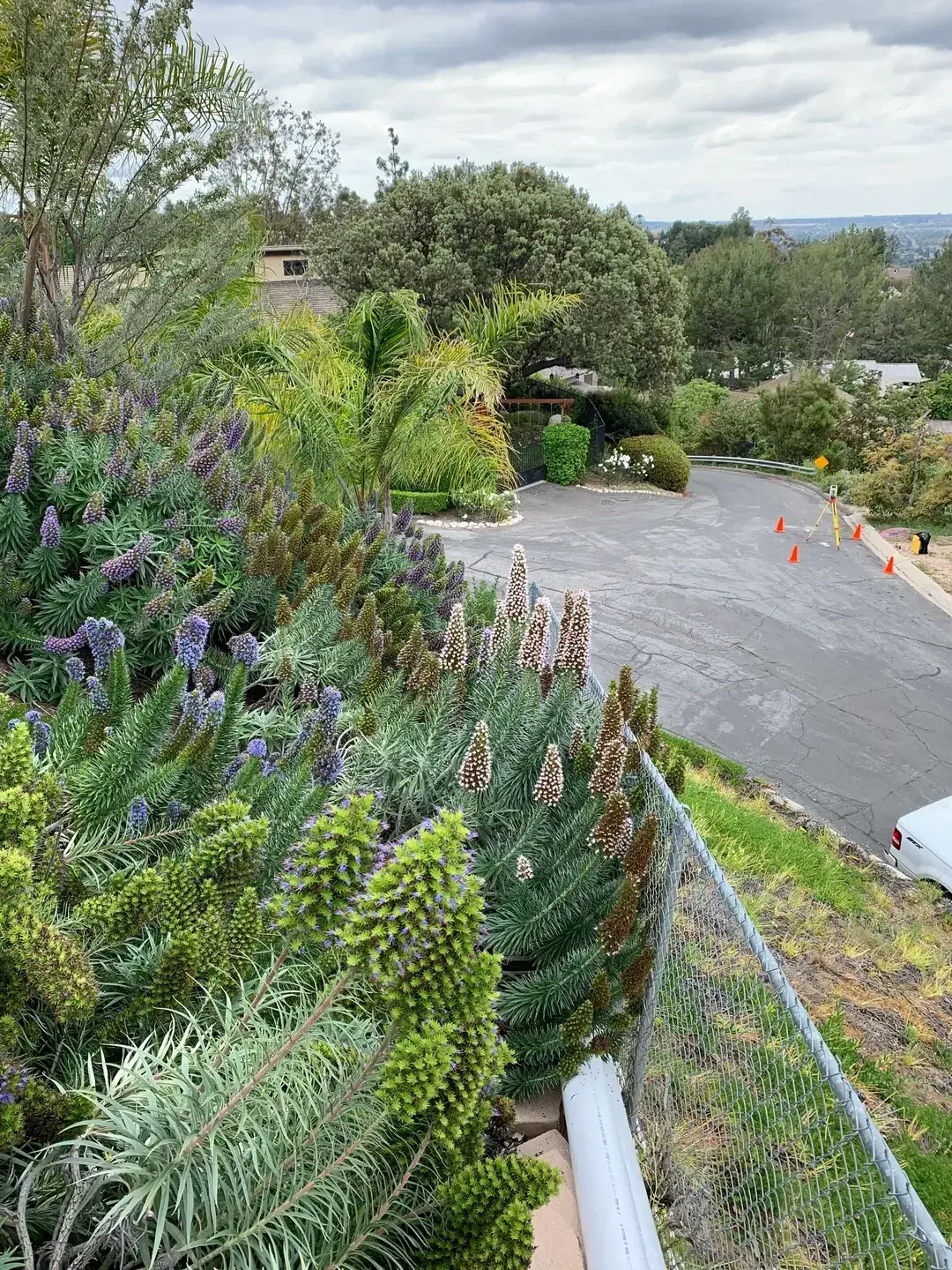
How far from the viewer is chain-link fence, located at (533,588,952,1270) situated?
8.01 feet

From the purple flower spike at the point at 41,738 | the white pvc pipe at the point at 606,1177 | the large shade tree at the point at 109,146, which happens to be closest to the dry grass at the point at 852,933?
the white pvc pipe at the point at 606,1177

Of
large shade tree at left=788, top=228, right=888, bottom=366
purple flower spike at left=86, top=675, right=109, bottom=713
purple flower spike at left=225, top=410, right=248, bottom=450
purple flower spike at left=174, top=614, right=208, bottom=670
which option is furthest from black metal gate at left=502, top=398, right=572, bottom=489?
large shade tree at left=788, top=228, right=888, bottom=366

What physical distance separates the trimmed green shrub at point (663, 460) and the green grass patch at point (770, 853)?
20.3 metres

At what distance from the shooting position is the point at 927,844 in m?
7.41

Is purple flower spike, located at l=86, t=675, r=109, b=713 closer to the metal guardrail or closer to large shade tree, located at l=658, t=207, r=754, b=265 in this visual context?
the metal guardrail

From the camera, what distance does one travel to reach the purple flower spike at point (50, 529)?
151 inches

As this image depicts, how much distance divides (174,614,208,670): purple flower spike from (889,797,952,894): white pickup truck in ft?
21.9

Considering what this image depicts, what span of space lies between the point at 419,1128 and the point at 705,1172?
1637 millimetres

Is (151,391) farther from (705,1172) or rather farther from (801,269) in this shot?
(801,269)

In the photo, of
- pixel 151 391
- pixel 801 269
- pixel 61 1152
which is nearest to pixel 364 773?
pixel 61 1152

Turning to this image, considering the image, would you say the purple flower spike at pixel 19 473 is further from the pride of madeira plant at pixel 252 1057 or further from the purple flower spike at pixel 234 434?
the pride of madeira plant at pixel 252 1057

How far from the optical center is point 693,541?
61.8 ft

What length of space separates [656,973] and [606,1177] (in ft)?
2.32

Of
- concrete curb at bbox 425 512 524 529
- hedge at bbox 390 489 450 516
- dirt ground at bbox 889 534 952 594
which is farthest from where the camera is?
hedge at bbox 390 489 450 516
